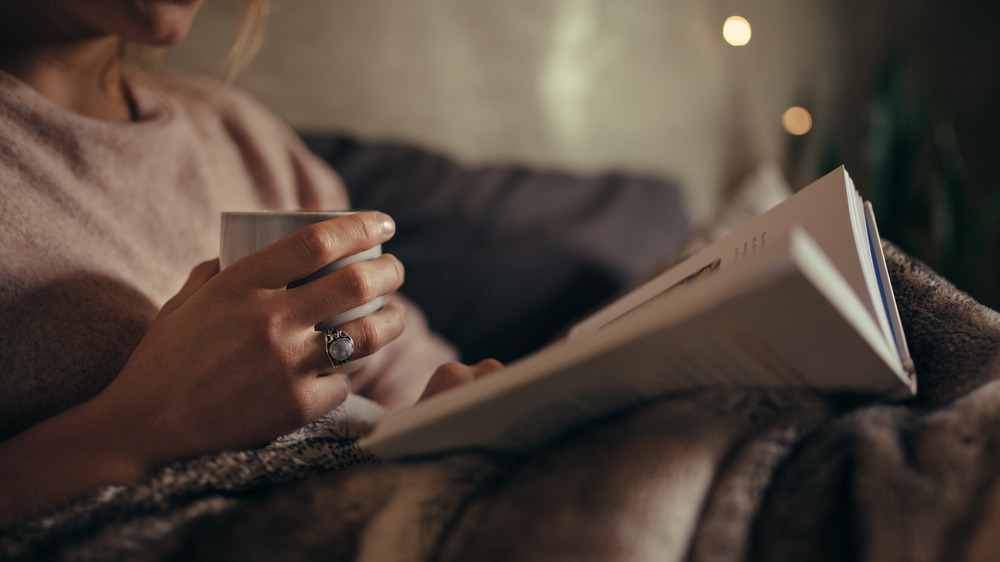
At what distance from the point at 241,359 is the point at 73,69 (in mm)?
447

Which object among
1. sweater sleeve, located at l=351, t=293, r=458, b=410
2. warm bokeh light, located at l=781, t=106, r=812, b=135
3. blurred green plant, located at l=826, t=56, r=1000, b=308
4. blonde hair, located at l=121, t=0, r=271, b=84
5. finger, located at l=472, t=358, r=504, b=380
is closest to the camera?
finger, located at l=472, t=358, r=504, b=380

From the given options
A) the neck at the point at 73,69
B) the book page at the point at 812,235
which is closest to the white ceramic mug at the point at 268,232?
the book page at the point at 812,235

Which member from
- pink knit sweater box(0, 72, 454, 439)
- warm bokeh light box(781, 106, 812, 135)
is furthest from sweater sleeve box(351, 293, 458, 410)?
warm bokeh light box(781, 106, 812, 135)

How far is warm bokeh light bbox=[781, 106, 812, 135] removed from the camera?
1.74 m

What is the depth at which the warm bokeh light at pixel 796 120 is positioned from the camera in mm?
1735

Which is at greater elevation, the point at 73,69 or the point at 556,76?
the point at 73,69

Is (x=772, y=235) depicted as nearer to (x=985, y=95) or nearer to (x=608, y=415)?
(x=608, y=415)

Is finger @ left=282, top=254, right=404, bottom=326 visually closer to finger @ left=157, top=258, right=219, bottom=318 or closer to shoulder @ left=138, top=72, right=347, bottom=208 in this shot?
finger @ left=157, top=258, right=219, bottom=318

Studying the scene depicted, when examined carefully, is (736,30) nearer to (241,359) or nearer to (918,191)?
(918,191)

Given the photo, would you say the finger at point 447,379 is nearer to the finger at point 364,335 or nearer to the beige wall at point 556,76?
the finger at point 364,335

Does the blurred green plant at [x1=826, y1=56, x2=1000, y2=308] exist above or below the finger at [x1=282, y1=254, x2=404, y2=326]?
below

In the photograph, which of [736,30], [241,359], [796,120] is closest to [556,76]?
[736,30]

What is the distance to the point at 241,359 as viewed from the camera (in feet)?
1.15

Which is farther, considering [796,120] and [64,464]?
[796,120]
